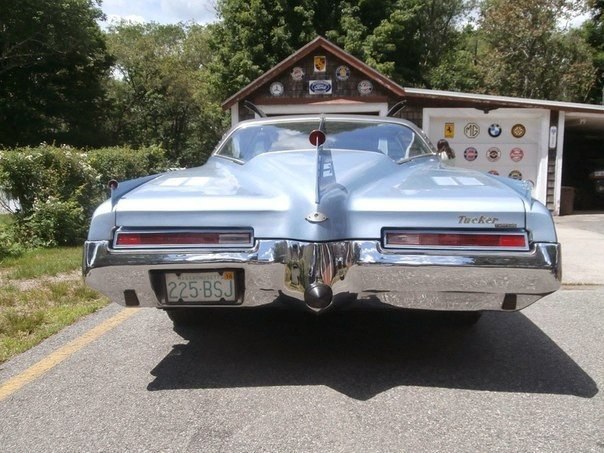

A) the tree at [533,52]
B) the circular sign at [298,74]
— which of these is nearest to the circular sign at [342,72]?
the circular sign at [298,74]

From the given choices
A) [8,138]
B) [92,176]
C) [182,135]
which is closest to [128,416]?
[92,176]

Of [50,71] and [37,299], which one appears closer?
[37,299]

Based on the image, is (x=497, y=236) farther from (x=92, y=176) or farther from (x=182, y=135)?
(x=182, y=135)

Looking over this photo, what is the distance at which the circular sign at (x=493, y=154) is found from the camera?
1419 centimetres

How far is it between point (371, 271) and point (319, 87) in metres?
12.5

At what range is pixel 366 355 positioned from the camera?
3.88 metres

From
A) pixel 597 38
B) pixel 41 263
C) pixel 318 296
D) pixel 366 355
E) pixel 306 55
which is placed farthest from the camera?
pixel 597 38

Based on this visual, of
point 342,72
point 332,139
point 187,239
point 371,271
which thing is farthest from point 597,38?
point 187,239

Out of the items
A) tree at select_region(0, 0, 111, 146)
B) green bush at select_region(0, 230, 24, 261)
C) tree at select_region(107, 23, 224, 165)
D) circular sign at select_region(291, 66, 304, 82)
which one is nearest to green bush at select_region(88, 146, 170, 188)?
green bush at select_region(0, 230, 24, 261)

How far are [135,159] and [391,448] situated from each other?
10486 mm

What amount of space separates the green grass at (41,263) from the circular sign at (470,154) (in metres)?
9.44

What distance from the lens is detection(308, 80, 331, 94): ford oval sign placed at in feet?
49.0

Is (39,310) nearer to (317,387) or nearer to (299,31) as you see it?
(317,387)

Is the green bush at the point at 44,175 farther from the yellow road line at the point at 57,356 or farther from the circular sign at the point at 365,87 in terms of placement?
the circular sign at the point at 365,87
